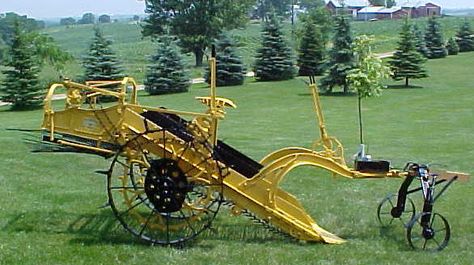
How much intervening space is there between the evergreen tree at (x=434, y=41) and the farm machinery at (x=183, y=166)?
48.6 meters

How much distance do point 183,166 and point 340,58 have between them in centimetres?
2966

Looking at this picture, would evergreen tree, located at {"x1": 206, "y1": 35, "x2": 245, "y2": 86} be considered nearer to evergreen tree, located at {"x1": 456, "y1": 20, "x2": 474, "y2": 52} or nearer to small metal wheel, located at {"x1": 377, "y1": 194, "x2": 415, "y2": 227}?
evergreen tree, located at {"x1": 456, "y1": 20, "x2": 474, "y2": 52}

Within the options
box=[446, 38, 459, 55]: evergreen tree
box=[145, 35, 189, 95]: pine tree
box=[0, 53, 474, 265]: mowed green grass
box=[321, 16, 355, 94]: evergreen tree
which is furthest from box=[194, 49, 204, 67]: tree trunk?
box=[0, 53, 474, 265]: mowed green grass

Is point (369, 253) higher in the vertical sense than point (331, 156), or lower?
lower

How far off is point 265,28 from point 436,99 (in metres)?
12.0

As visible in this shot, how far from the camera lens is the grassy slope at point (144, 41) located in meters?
56.3

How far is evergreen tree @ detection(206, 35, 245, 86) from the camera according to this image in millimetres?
41500

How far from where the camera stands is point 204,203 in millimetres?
9141

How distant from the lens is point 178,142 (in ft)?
29.7

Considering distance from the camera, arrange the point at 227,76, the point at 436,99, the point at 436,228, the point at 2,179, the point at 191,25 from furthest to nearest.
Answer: the point at 191,25 → the point at 227,76 → the point at 436,99 → the point at 2,179 → the point at 436,228

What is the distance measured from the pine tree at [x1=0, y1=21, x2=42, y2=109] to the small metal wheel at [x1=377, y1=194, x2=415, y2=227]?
26449 millimetres

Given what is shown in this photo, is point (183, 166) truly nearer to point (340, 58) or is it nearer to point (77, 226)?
point (77, 226)

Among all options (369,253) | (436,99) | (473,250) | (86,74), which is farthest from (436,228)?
(86,74)

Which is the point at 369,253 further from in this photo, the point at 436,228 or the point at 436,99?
the point at 436,99
